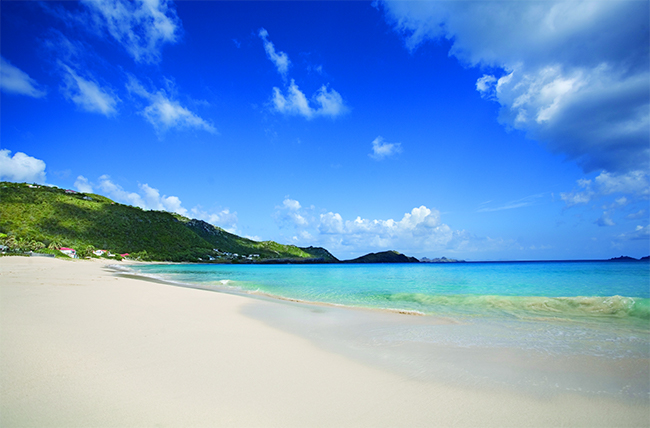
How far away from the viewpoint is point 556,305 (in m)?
13.6

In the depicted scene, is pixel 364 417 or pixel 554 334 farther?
pixel 554 334

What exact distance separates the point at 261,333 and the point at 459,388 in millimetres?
4899

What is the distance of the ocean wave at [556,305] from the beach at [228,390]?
8776mm

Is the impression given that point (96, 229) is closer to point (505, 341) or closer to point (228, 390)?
point (228, 390)

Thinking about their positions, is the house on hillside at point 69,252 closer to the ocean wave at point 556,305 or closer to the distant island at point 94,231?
the distant island at point 94,231

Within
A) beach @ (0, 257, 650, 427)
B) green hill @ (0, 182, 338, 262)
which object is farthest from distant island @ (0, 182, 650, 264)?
beach @ (0, 257, 650, 427)

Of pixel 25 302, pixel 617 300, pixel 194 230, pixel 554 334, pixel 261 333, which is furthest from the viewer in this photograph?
pixel 194 230

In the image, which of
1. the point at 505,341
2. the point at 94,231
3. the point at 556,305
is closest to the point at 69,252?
the point at 94,231

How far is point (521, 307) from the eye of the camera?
43.9ft

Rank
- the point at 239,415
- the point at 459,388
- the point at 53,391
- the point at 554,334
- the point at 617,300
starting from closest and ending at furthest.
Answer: the point at 239,415, the point at 53,391, the point at 459,388, the point at 554,334, the point at 617,300

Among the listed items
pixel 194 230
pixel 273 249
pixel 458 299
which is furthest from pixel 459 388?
pixel 273 249

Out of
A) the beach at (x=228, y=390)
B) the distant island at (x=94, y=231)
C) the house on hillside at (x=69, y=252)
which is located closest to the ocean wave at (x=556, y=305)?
the beach at (x=228, y=390)

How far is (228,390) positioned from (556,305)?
52.0ft

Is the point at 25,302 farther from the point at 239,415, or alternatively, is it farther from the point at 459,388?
the point at 459,388
